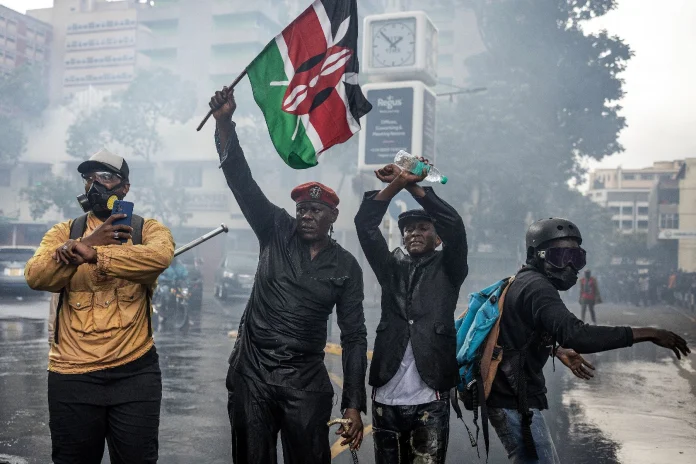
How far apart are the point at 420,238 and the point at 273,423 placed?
1.37m

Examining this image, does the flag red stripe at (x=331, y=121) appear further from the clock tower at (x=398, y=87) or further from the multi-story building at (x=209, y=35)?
the multi-story building at (x=209, y=35)

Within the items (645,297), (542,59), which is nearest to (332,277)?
(542,59)

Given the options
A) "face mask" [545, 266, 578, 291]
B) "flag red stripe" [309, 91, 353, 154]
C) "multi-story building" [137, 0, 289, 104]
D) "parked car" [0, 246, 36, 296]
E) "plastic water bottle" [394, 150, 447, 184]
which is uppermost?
"multi-story building" [137, 0, 289, 104]

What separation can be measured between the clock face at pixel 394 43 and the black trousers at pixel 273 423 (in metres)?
21.7

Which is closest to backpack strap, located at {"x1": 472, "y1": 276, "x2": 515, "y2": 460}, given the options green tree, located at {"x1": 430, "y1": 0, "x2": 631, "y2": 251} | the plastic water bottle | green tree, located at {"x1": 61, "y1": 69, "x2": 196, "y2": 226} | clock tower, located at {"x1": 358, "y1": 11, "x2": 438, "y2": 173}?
the plastic water bottle

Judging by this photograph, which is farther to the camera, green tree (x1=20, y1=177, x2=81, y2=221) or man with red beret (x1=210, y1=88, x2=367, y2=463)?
green tree (x1=20, y1=177, x2=81, y2=221)

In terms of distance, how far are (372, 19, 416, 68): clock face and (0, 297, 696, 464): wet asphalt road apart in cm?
1202

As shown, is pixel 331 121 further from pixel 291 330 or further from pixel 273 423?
pixel 273 423

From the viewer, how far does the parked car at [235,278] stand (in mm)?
26500

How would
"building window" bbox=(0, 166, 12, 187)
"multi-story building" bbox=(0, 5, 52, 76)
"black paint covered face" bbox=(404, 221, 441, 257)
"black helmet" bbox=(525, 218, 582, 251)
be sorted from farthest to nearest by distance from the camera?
1. "multi-story building" bbox=(0, 5, 52, 76)
2. "building window" bbox=(0, 166, 12, 187)
3. "black paint covered face" bbox=(404, 221, 441, 257)
4. "black helmet" bbox=(525, 218, 582, 251)

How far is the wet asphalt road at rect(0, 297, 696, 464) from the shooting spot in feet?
23.0

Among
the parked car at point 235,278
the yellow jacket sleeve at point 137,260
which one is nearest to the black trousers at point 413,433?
the yellow jacket sleeve at point 137,260

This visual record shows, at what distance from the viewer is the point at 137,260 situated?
12.3 ft

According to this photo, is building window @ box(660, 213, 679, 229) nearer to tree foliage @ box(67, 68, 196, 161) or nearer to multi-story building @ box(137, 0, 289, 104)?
multi-story building @ box(137, 0, 289, 104)
